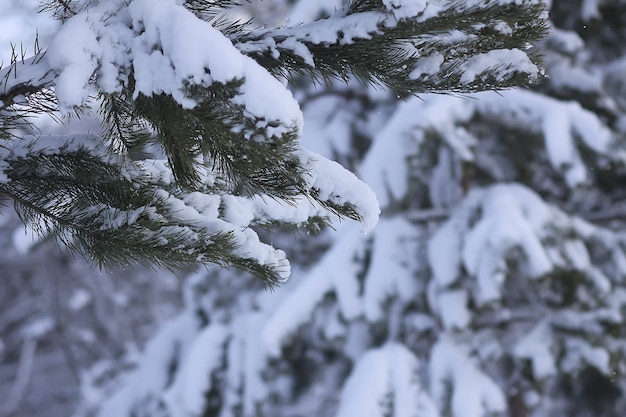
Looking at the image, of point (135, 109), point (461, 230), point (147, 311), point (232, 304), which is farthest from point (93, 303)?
point (135, 109)

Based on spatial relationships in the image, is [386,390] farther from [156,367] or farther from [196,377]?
[156,367]

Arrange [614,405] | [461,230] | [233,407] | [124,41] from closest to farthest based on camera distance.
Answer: [124,41] → [461,230] → [614,405] → [233,407]

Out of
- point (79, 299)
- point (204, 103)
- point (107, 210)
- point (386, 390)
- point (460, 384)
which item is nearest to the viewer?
point (204, 103)

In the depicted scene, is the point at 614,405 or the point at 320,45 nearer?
the point at 320,45

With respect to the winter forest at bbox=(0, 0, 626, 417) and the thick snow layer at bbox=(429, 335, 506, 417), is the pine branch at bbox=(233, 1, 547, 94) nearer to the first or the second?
the winter forest at bbox=(0, 0, 626, 417)

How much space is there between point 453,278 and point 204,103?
3.61 metres

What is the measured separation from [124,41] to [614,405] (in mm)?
4918

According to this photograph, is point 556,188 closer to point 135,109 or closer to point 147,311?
point 135,109

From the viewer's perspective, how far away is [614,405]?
15.9ft

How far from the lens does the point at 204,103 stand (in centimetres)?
108

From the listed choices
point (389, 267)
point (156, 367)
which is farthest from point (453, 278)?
point (156, 367)

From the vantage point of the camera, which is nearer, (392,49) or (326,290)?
(392,49)

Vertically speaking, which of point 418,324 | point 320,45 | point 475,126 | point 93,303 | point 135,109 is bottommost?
point 93,303

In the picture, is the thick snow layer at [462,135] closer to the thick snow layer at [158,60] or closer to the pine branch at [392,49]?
the pine branch at [392,49]
